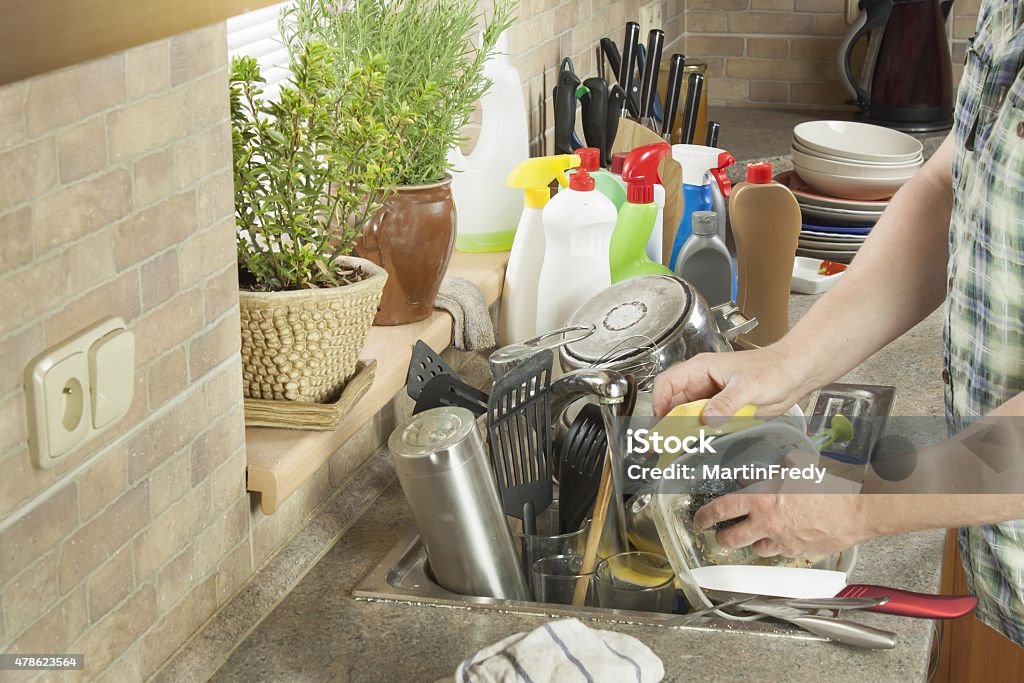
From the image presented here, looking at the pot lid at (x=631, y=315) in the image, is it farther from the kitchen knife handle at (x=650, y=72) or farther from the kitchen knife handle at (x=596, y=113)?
the kitchen knife handle at (x=650, y=72)

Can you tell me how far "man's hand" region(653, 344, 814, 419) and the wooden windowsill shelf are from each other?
1.03ft

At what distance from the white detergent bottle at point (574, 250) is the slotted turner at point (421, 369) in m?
0.28

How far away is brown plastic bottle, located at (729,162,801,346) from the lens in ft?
5.76

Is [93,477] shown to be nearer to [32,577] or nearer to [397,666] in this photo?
[32,577]

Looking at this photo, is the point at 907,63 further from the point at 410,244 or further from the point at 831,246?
the point at 410,244

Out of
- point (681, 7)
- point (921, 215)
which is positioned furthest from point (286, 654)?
point (681, 7)

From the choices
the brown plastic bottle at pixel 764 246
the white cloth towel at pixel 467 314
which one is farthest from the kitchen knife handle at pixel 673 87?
the white cloth towel at pixel 467 314

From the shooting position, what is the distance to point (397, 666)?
1074mm

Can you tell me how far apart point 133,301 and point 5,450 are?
17cm

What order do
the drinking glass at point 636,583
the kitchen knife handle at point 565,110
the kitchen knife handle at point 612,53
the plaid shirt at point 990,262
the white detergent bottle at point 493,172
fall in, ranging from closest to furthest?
the plaid shirt at point 990,262 → the drinking glass at point 636,583 → the white detergent bottle at point 493,172 → the kitchen knife handle at point 565,110 → the kitchen knife handle at point 612,53

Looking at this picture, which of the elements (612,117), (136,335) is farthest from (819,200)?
(136,335)

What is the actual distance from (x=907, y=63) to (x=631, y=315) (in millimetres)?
1661

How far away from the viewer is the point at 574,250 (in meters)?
1.58

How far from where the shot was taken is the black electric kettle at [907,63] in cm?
276
